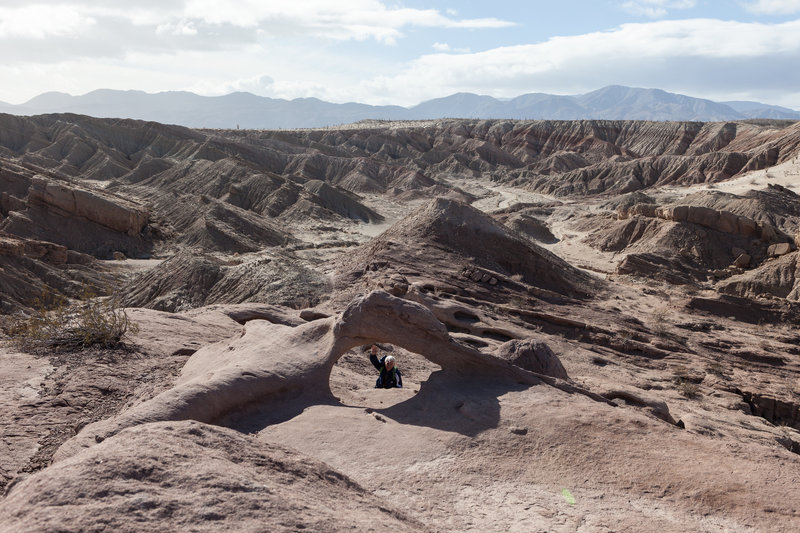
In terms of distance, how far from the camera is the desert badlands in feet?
14.9

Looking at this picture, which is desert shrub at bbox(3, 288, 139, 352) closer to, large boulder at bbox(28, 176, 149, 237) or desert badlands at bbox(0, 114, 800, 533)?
desert badlands at bbox(0, 114, 800, 533)

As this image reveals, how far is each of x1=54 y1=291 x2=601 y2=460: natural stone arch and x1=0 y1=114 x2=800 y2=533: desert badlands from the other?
42 mm

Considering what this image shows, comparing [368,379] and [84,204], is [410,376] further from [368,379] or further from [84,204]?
[84,204]

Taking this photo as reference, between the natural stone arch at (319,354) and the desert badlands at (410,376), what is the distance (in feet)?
0.14

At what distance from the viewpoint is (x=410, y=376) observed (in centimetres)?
1133

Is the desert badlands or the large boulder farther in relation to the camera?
the large boulder

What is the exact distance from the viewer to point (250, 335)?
9500 mm

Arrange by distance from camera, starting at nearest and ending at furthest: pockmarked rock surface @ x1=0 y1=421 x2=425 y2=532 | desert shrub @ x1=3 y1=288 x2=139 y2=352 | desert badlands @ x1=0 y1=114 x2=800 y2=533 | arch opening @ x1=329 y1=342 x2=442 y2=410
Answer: pockmarked rock surface @ x1=0 y1=421 x2=425 y2=532 < desert badlands @ x1=0 y1=114 x2=800 y2=533 < arch opening @ x1=329 y1=342 x2=442 y2=410 < desert shrub @ x1=3 y1=288 x2=139 y2=352

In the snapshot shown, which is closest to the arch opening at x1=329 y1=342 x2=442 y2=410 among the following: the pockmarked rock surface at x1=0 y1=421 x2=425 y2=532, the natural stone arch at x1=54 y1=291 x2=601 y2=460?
the natural stone arch at x1=54 y1=291 x2=601 y2=460

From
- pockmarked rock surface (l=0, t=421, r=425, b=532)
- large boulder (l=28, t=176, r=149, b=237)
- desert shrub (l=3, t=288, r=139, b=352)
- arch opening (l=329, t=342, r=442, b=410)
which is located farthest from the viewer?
large boulder (l=28, t=176, r=149, b=237)

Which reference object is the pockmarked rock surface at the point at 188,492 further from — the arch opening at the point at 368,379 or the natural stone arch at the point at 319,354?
the arch opening at the point at 368,379

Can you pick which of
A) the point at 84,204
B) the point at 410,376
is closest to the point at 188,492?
the point at 410,376

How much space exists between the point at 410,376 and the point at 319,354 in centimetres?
324

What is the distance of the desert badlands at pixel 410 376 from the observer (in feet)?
14.9
